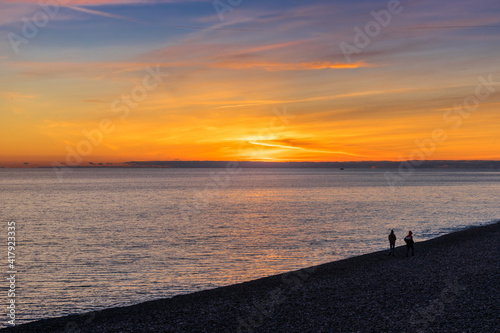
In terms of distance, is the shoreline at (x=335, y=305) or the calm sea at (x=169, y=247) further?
the calm sea at (x=169, y=247)

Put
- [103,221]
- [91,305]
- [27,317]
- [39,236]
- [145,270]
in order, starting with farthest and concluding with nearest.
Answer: [103,221], [39,236], [145,270], [91,305], [27,317]

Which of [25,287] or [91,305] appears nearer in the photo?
[91,305]

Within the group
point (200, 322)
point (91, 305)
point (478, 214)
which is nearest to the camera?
point (200, 322)

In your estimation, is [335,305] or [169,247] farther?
[169,247]

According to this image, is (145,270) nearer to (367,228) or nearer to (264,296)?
(264,296)

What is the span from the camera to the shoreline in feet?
56.8

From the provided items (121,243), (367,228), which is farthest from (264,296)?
(367,228)

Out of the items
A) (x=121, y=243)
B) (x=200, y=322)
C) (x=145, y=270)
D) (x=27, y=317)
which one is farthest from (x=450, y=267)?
(x=121, y=243)

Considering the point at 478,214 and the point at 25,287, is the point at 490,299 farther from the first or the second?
the point at 478,214

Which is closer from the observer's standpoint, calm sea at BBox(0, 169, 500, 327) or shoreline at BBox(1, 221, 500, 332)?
shoreline at BBox(1, 221, 500, 332)

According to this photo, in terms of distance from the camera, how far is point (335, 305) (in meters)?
20.1

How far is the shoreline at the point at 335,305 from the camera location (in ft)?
56.8

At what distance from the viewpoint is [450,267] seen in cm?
2748

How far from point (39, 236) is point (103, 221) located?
642 inches
